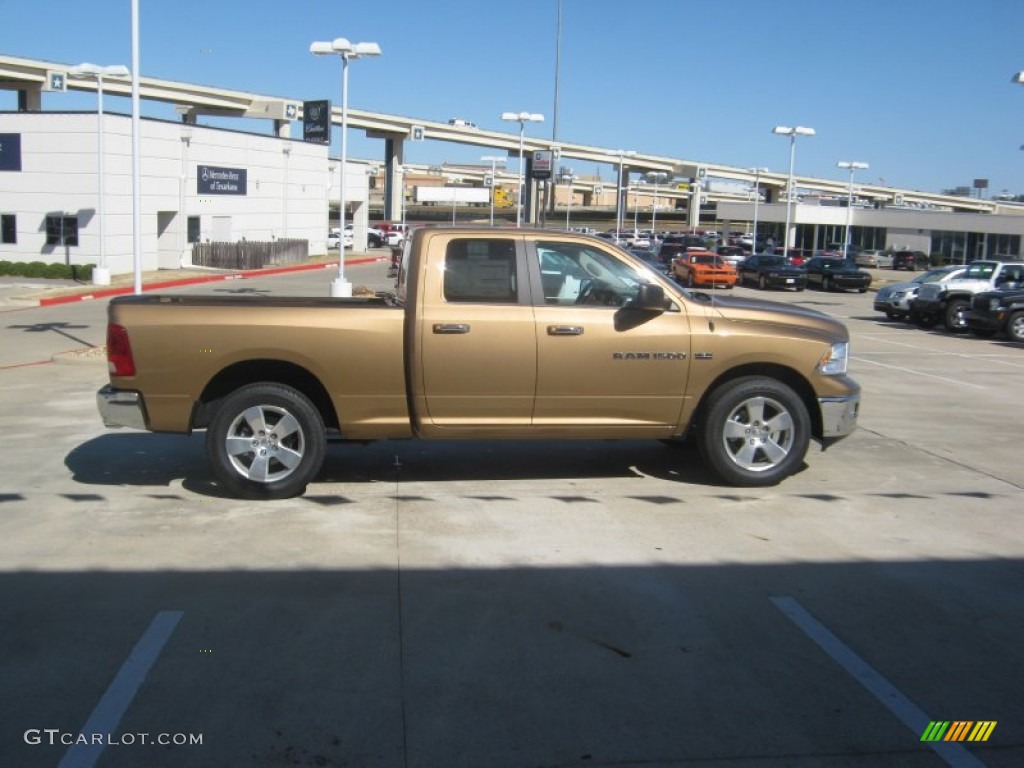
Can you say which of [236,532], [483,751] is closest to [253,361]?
[236,532]

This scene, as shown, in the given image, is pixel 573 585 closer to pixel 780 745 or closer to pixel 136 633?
pixel 780 745

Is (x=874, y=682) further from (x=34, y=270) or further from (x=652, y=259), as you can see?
(x=652, y=259)

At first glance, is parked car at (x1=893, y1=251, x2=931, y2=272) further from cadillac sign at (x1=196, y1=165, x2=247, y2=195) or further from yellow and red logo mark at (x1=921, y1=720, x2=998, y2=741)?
yellow and red logo mark at (x1=921, y1=720, x2=998, y2=741)

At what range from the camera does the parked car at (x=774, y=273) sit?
41312mm

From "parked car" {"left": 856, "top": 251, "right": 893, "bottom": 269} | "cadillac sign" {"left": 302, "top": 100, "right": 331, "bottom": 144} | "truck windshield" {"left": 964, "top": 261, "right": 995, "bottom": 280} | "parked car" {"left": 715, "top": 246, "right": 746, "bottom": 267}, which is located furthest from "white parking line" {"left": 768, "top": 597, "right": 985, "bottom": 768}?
"parked car" {"left": 856, "top": 251, "right": 893, "bottom": 269}

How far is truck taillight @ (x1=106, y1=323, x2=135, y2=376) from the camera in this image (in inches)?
Result: 278

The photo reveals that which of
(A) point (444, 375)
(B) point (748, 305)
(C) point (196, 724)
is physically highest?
(B) point (748, 305)

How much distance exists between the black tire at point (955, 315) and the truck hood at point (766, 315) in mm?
17760

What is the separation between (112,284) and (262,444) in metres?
27.7

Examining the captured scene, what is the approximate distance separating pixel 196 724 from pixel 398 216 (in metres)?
92.3

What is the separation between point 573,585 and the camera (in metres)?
5.62

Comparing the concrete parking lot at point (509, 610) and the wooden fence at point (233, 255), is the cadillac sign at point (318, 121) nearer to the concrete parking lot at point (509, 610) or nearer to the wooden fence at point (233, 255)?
the wooden fence at point (233, 255)

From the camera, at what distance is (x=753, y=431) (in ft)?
25.1

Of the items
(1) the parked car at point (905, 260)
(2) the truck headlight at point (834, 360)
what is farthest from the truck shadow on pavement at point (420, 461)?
(1) the parked car at point (905, 260)
